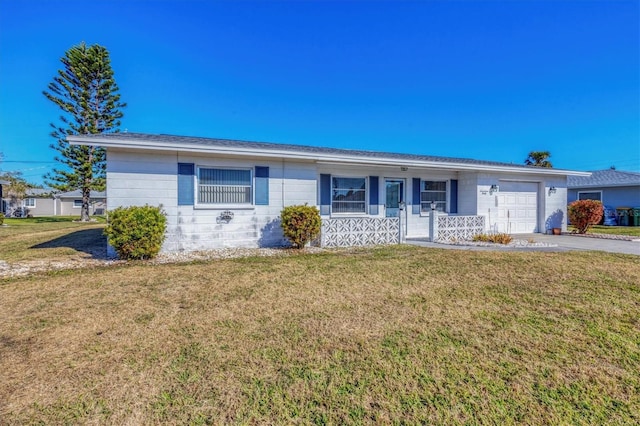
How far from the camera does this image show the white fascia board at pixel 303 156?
24.0ft

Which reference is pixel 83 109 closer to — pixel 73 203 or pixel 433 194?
pixel 433 194

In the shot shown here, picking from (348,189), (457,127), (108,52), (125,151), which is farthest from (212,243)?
(457,127)

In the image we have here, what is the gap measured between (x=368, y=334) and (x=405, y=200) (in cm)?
893

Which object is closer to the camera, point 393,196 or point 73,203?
point 393,196

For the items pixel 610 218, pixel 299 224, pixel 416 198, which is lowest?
pixel 299 224

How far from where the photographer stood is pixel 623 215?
18438mm

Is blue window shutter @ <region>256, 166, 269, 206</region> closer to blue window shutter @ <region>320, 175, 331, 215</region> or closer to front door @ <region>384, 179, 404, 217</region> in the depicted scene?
blue window shutter @ <region>320, 175, 331, 215</region>

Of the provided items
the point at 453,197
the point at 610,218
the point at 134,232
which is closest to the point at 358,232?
the point at 453,197

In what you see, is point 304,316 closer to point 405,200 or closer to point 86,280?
point 86,280

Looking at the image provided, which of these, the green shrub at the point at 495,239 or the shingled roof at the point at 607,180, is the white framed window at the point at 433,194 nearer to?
the green shrub at the point at 495,239

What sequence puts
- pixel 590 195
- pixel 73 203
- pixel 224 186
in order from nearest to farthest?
pixel 224 186
pixel 590 195
pixel 73 203

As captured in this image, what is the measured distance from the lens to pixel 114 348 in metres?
3.16

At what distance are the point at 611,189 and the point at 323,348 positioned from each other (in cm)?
2512

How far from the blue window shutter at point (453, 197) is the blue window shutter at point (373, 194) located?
3441 millimetres
